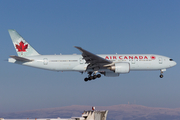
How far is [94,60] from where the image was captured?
52.7 metres

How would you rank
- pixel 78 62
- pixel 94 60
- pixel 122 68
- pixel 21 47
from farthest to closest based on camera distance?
pixel 21 47 → pixel 78 62 → pixel 94 60 → pixel 122 68

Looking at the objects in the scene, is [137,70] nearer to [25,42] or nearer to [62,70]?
[62,70]

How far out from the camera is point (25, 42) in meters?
59.0

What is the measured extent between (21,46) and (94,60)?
1585 cm

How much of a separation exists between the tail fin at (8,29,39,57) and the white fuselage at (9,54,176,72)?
260 centimetres

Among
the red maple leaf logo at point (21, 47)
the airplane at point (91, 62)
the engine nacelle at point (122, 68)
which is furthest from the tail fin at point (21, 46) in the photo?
the engine nacelle at point (122, 68)

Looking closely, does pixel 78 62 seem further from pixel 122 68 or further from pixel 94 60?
pixel 122 68

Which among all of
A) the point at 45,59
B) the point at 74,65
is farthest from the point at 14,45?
the point at 74,65

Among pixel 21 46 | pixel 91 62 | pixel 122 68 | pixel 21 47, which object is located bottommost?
pixel 122 68

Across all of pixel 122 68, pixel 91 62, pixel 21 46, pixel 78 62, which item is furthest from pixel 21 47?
pixel 122 68

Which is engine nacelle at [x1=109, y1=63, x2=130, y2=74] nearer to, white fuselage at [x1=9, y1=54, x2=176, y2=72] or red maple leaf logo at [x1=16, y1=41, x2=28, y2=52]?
white fuselage at [x1=9, y1=54, x2=176, y2=72]

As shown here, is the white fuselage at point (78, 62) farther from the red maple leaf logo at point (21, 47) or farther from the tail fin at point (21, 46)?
the red maple leaf logo at point (21, 47)

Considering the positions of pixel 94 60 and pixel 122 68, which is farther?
pixel 94 60

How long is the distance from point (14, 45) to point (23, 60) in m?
5.67
